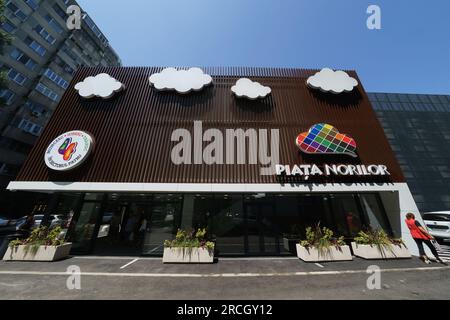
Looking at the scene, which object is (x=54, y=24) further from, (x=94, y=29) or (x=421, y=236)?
(x=421, y=236)

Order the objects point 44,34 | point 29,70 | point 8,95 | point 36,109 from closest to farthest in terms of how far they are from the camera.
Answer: point 8,95 → point 29,70 → point 36,109 → point 44,34

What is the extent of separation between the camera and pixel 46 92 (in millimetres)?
35938

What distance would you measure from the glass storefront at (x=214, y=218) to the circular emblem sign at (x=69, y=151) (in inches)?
82.7

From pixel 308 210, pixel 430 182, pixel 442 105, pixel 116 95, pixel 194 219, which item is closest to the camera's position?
pixel 194 219

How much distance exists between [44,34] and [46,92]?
33.5 ft

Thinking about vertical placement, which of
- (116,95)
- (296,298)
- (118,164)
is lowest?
(296,298)

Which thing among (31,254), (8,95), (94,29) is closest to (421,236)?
(31,254)

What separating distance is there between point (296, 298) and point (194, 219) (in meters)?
7.16

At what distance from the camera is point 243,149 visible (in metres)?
12.9

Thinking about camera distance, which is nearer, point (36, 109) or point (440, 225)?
point (440, 225)

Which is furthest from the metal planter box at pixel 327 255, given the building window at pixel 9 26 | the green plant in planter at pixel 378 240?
the building window at pixel 9 26

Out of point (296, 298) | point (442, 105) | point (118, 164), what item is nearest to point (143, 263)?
point (118, 164)
